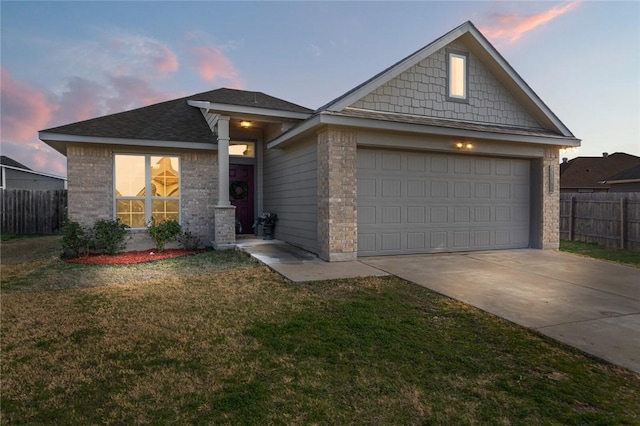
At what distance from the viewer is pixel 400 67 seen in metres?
8.81

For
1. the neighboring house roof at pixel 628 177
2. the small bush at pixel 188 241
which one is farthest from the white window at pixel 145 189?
the neighboring house roof at pixel 628 177

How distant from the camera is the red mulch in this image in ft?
28.6

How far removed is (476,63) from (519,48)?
391 centimetres

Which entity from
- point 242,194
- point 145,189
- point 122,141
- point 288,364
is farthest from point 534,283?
point 122,141

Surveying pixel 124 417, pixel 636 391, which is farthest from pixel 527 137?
pixel 124 417

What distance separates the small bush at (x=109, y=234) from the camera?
30.8ft

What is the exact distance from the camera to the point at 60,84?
40.3 ft

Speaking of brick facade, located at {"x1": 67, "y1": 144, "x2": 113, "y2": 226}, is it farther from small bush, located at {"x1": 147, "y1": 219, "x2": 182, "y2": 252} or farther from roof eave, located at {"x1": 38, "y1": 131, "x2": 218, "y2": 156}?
small bush, located at {"x1": 147, "y1": 219, "x2": 182, "y2": 252}

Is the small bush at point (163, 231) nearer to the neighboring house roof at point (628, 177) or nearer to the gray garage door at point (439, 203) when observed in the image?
the gray garage door at point (439, 203)

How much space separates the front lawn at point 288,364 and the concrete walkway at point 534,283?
→ 432mm

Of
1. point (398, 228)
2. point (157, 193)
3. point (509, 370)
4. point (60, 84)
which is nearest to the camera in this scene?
point (509, 370)

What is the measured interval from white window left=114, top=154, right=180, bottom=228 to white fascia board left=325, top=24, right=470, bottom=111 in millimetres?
5505

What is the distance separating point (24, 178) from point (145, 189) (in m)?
22.0

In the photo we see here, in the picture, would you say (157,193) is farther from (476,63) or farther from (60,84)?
(476,63)
